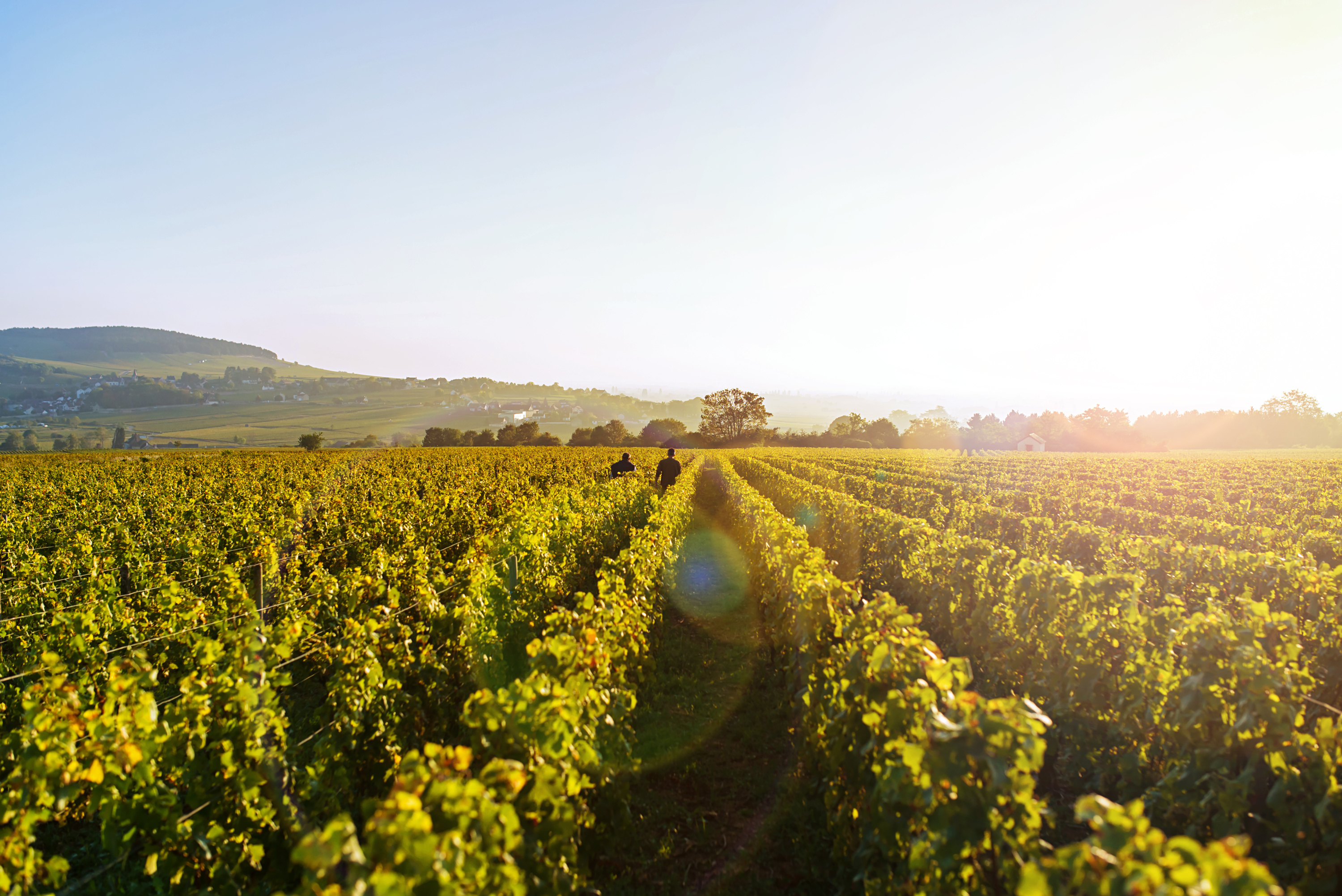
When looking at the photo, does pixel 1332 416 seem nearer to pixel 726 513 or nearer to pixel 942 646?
pixel 726 513

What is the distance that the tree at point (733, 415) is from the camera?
80.3 meters

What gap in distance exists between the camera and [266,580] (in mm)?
7871

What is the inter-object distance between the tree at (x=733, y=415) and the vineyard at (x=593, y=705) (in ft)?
228

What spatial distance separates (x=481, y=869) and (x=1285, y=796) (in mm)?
3828

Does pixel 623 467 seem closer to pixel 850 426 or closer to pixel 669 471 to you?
pixel 669 471

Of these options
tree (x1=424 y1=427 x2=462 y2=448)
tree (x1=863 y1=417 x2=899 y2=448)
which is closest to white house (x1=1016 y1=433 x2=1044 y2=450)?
tree (x1=863 y1=417 x2=899 y2=448)

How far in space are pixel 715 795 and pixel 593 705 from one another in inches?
80.3

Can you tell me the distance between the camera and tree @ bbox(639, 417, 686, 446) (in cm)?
7838

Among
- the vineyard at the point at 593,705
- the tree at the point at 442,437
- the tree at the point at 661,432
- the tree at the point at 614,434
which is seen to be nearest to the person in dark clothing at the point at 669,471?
the vineyard at the point at 593,705

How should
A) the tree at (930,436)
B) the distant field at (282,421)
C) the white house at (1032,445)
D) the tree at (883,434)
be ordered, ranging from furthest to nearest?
the distant field at (282,421) → the tree at (930,436) → the tree at (883,434) → the white house at (1032,445)

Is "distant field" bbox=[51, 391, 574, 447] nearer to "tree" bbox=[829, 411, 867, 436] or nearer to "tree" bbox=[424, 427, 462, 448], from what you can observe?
"tree" bbox=[424, 427, 462, 448]

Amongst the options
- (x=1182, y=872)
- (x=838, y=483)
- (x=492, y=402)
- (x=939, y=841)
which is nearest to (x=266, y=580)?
(x=939, y=841)

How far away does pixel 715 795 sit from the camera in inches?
200

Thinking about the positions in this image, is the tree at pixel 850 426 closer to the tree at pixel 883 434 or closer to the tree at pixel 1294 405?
the tree at pixel 883 434
